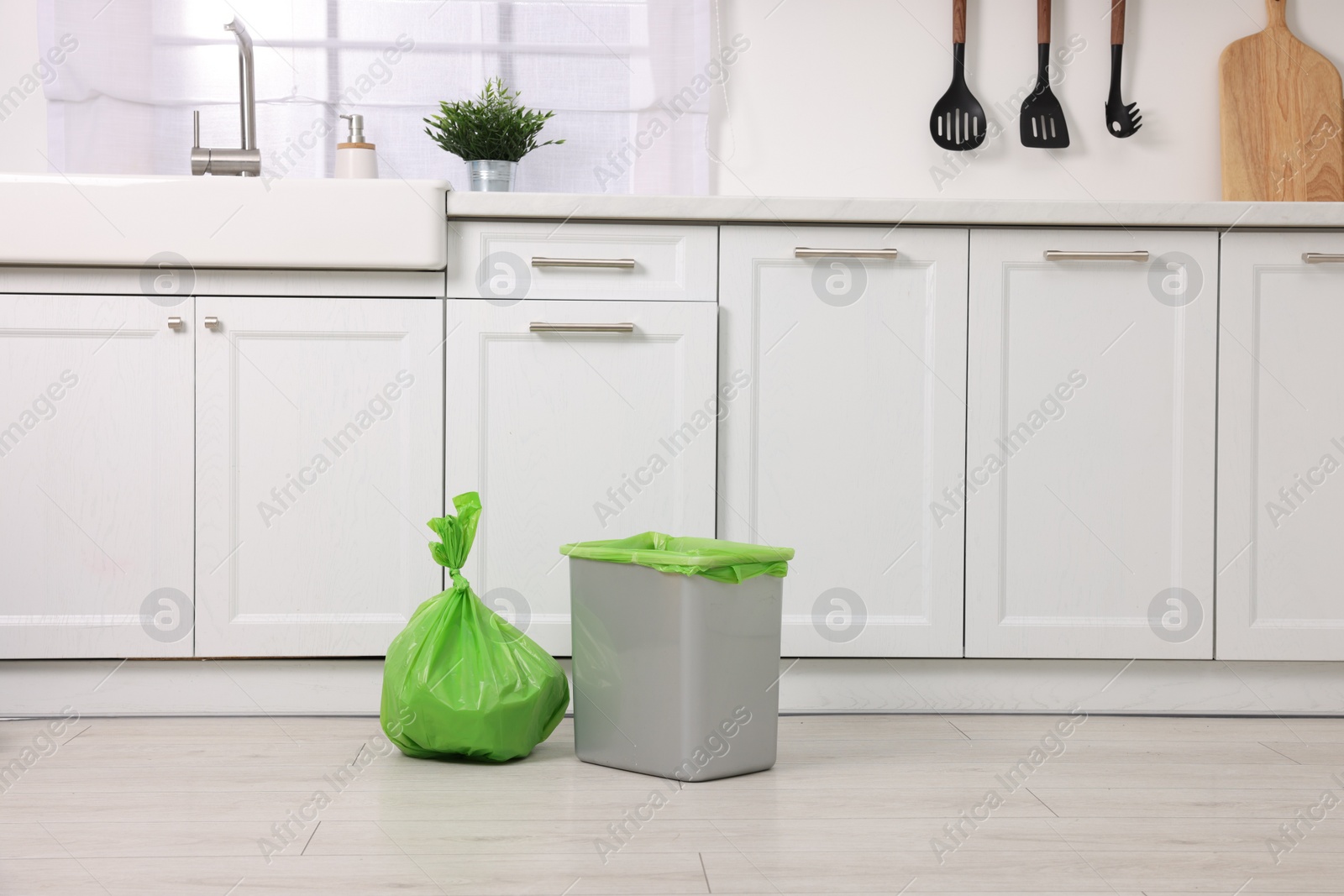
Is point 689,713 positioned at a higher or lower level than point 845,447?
lower

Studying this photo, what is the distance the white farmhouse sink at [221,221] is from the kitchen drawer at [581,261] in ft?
0.26

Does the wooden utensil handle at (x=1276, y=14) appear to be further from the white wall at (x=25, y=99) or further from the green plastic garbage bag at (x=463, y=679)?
the white wall at (x=25, y=99)

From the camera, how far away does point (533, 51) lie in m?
2.30

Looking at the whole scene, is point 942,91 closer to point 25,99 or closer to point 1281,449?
point 1281,449

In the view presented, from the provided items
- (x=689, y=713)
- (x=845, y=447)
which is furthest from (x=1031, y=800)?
(x=845, y=447)

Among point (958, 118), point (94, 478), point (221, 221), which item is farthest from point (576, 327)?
point (958, 118)

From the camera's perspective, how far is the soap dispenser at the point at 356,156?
2.08 metres

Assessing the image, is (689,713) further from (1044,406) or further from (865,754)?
(1044,406)

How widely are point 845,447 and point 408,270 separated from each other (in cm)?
79

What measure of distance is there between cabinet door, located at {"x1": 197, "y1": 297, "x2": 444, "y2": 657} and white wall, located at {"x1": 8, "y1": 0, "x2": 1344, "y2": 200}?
2.98ft

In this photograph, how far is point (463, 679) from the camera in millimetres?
1501

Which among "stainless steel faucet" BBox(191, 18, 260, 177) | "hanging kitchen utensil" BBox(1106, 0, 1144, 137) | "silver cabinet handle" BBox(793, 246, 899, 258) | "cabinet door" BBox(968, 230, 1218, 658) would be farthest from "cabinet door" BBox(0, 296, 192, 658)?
"hanging kitchen utensil" BBox(1106, 0, 1144, 137)

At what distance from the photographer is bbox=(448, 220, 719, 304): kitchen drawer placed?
70.2 inches

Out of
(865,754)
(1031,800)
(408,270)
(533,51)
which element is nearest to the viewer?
(1031,800)
